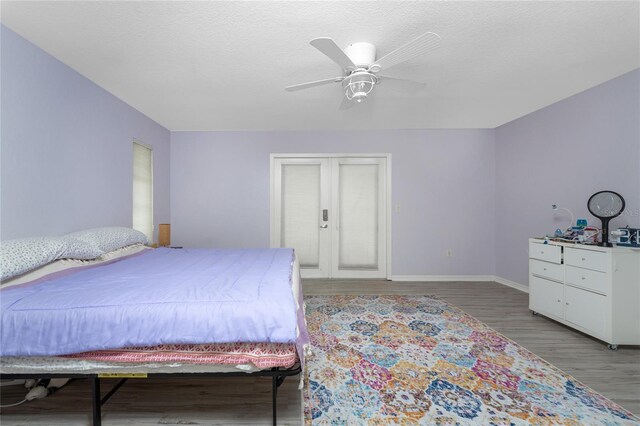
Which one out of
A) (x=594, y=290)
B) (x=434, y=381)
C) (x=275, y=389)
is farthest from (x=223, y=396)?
(x=594, y=290)

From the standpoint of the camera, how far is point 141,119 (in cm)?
363

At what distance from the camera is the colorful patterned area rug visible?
155 cm

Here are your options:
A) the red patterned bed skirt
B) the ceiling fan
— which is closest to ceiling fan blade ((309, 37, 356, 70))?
the ceiling fan

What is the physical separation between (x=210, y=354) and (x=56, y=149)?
2.34 metres

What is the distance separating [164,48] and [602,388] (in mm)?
4050

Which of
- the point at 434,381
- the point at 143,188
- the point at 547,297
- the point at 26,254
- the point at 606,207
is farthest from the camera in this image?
the point at 143,188

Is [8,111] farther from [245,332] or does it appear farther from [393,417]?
[393,417]

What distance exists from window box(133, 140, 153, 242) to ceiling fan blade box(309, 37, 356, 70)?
9.89 feet

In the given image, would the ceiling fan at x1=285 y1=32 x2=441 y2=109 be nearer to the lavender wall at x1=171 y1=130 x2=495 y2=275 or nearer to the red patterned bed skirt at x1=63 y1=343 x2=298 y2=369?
the red patterned bed skirt at x1=63 y1=343 x2=298 y2=369

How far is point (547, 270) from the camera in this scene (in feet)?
9.47

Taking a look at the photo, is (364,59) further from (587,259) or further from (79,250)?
(587,259)

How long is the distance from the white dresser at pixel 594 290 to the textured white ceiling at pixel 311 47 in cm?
175

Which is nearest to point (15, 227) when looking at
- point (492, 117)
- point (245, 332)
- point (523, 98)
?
point (245, 332)

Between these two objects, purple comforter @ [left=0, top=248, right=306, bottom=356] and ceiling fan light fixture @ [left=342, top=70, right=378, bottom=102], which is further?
ceiling fan light fixture @ [left=342, top=70, right=378, bottom=102]
